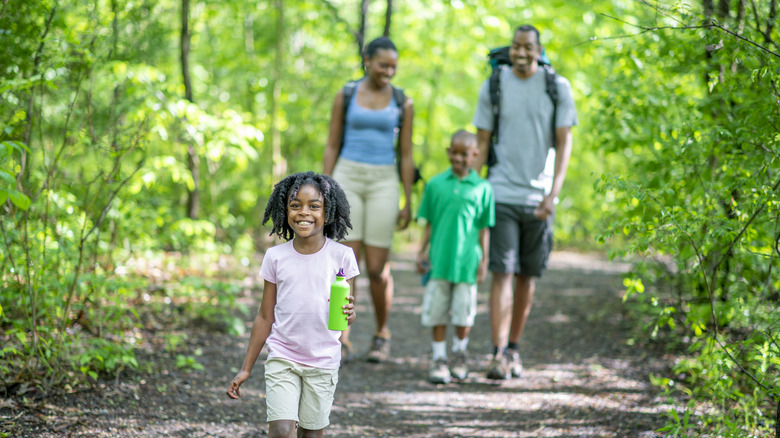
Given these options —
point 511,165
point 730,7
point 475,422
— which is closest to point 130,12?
point 511,165

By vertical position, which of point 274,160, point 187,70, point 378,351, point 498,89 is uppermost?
point 187,70

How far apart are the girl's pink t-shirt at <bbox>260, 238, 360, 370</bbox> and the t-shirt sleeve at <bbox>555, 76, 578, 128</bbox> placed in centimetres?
253

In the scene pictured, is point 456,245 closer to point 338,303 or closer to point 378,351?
point 378,351

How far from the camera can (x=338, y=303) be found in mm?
2582

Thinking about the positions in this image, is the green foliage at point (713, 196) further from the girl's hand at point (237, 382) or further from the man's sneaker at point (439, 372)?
the girl's hand at point (237, 382)

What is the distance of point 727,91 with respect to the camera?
3389mm

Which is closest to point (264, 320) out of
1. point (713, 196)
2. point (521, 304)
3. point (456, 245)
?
point (456, 245)

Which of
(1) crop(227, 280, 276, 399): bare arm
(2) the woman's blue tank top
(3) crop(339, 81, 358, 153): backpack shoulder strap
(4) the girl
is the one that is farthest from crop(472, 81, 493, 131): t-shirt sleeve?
(1) crop(227, 280, 276, 399): bare arm

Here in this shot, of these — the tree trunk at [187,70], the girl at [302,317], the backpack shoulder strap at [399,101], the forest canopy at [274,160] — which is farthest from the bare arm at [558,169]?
the tree trunk at [187,70]

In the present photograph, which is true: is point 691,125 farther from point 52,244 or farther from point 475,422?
point 52,244

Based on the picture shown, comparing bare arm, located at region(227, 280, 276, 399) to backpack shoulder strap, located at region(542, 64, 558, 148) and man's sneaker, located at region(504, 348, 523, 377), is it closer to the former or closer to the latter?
man's sneaker, located at region(504, 348, 523, 377)

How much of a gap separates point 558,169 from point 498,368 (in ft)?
4.79

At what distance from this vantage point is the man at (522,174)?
179 inches

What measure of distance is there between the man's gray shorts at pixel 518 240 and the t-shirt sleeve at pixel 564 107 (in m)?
0.64
